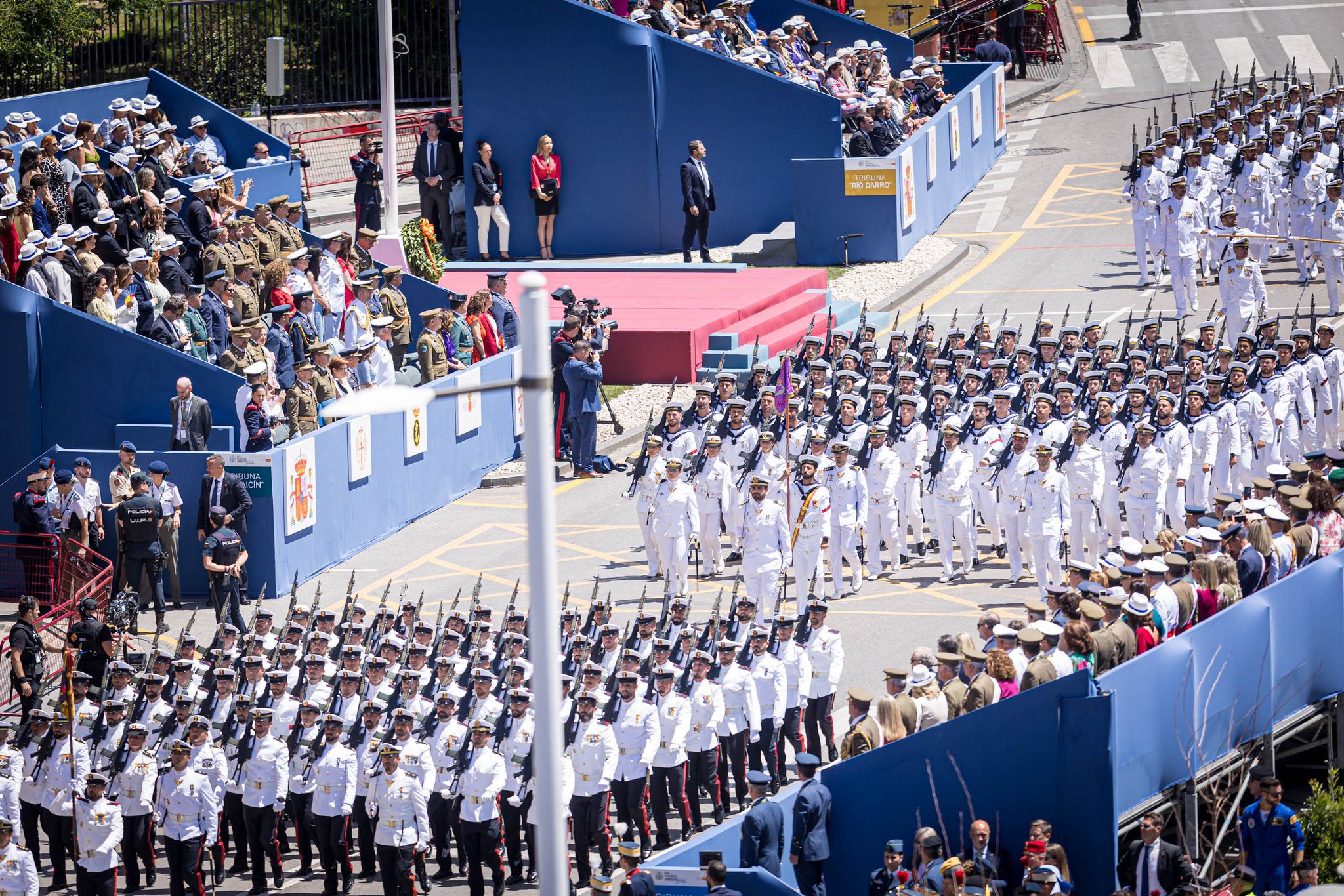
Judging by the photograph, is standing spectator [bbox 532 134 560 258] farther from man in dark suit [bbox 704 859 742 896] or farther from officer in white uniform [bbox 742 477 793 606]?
man in dark suit [bbox 704 859 742 896]

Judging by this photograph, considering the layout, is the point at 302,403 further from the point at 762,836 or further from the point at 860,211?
the point at 860,211

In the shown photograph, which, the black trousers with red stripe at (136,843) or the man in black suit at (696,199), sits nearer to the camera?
the black trousers with red stripe at (136,843)

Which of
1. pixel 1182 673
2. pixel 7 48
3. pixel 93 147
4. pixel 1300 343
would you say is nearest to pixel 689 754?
pixel 1182 673

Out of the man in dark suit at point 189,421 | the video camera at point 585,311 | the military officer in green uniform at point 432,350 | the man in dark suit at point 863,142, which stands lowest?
the man in dark suit at point 189,421

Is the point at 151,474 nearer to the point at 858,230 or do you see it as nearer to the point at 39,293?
the point at 39,293

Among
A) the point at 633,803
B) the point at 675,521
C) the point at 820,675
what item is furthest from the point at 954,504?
the point at 633,803

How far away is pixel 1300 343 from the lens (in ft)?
68.7

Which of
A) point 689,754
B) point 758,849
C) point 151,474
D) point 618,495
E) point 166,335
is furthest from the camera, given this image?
point 618,495

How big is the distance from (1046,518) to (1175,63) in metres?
23.1

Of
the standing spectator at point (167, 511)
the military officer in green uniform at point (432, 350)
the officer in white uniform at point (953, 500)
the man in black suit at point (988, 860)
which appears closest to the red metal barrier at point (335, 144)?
the military officer in green uniform at point (432, 350)

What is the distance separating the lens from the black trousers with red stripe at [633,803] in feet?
48.7

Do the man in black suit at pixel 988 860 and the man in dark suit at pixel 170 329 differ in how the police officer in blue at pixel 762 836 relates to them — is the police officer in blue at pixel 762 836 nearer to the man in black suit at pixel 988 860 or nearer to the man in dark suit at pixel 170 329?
the man in black suit at pixel 988 860

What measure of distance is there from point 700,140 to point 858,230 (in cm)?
314

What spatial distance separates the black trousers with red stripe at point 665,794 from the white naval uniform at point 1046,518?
503 centimetres
